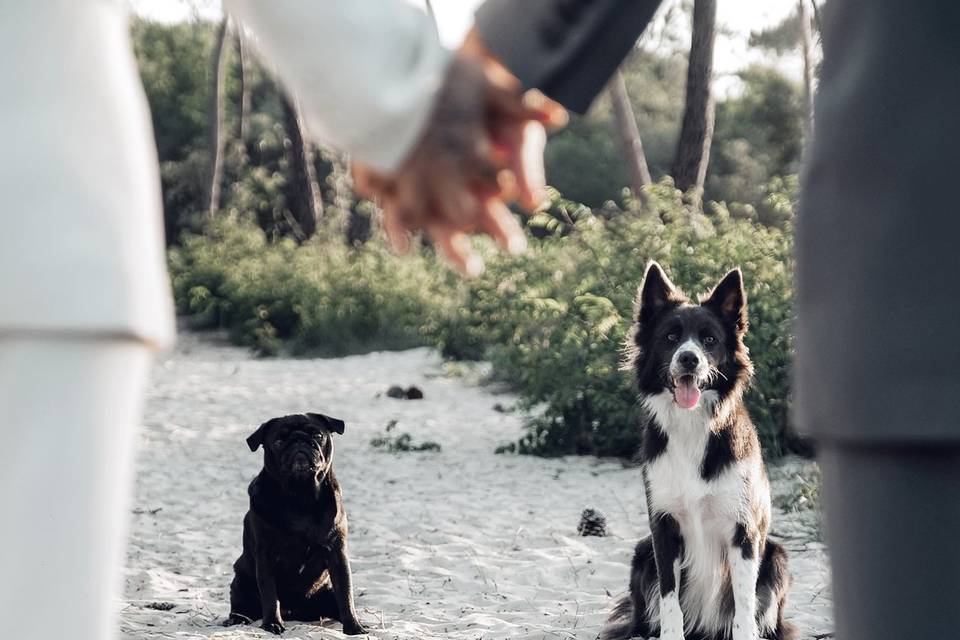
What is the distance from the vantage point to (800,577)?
610cm

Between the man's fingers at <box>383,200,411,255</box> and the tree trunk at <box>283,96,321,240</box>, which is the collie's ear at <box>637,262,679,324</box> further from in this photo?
the tree trunk at <box>283,96,321,240</box>

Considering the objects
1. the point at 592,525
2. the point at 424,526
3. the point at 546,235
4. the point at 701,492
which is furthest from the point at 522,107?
the point at 546,235

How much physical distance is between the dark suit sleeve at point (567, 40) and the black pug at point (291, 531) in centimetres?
355

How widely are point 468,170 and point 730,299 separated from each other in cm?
367

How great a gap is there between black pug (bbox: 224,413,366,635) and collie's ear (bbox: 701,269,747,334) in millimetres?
1565

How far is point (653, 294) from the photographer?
5.29m

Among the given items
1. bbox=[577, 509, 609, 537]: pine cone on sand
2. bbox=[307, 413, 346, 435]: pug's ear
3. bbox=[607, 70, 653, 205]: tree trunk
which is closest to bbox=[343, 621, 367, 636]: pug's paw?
bbox=[307, 413, 346, 435]: pug's ear

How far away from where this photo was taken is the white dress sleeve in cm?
155

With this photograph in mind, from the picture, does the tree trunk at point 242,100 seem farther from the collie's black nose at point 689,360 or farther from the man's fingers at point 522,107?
the man's fingers at point 522,107

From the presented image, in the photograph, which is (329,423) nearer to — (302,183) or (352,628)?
(352,628)

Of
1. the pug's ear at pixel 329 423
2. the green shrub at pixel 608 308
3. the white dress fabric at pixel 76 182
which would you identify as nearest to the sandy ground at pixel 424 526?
the green shrub at pixel 608 308

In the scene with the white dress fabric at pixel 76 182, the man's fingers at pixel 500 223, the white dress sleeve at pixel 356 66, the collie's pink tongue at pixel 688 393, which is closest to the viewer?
the white dress fabric at pixel 76 182

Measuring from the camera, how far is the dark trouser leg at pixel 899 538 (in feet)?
4.44

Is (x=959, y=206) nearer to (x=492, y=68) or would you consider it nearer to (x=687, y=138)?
(x=492, y=68)
